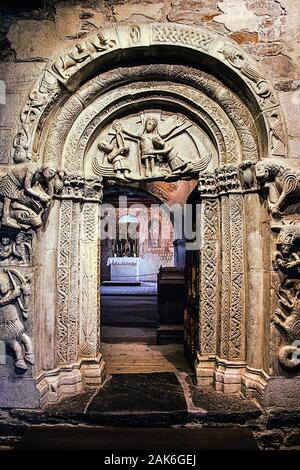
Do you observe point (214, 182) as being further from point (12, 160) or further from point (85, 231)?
point (12, 160)

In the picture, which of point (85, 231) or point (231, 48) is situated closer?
point (231, 48)

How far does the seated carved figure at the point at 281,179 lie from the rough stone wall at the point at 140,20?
31 centimetres

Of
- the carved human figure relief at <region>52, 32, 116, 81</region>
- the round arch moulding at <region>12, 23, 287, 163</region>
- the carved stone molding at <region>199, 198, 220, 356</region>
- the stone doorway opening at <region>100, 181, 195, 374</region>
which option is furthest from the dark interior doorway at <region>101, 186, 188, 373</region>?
the carved human figure relief at <region>52, 32, 116, 81</region>

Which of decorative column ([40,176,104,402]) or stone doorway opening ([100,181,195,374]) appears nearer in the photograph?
decorative column ([40,176,104,402])

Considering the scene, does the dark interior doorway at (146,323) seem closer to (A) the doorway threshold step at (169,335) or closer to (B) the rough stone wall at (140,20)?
(A) the doorway threshold step at (169,335)

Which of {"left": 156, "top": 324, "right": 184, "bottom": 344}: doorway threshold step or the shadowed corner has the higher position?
the shadowed corner

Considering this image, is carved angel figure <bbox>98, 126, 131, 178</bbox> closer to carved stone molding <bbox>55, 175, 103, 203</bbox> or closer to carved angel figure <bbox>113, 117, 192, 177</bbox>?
carved angel figure <bbox>113, 117, 192, 177</bbox>

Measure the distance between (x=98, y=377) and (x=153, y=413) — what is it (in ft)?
2.34

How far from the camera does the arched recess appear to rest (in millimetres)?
2854

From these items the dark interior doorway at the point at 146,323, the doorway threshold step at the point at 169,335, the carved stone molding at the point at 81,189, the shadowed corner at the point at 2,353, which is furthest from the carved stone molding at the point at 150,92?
the doorway threshold step at the point at 169,335

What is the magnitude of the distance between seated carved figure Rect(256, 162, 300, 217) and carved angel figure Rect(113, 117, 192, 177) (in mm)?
752

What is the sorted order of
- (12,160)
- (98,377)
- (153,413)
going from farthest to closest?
(98,377)
(12,160)
(153,413)

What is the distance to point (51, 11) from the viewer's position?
2.97 m

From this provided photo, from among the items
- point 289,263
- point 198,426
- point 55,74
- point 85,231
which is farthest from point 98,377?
point 55,74
